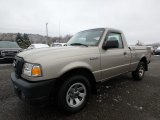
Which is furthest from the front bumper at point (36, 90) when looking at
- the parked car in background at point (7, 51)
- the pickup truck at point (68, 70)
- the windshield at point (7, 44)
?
the windshield at point (7, 44)

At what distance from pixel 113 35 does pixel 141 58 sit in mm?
1892

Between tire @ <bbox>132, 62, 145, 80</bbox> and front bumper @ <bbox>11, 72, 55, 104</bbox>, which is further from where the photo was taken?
tire @ <bbox>132, 62, 145, 80</bbox>

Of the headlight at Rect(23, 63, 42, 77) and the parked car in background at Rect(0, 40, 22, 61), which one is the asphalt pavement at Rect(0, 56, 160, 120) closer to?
the headlight at Rect(23, 63, 42, 77)

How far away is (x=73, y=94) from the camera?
9.43 feet

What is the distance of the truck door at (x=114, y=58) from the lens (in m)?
3.41

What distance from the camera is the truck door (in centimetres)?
341

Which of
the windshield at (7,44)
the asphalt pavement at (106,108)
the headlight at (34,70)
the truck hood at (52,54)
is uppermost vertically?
the windshield at (7,44)

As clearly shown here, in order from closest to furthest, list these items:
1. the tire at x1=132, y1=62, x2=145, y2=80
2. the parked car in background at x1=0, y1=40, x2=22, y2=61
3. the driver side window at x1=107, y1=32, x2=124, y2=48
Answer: the driver side window at x1=107, y1=32, x2=124, y2=48 < the tire at x1=132, y1=62, x2=145, y2=80 < the parked car in background at x1=0, y1=40, x2=22, y2=61

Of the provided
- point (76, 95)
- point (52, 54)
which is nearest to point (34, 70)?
point (52, 54)

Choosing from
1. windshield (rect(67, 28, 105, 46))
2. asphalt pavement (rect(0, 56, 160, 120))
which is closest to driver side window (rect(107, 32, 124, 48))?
windshield (rect(67, 28, 105, 46))

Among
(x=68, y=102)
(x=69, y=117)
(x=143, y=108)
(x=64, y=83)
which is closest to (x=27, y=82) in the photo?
(x=64, y=83)

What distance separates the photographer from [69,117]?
275 cm

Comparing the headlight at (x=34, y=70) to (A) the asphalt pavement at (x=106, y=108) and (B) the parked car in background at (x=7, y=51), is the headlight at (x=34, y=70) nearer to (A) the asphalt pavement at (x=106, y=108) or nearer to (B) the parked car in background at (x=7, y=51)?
(A) the asphalt pavement at (x=106, y=108)

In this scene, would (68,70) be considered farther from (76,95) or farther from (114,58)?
(114,58)
